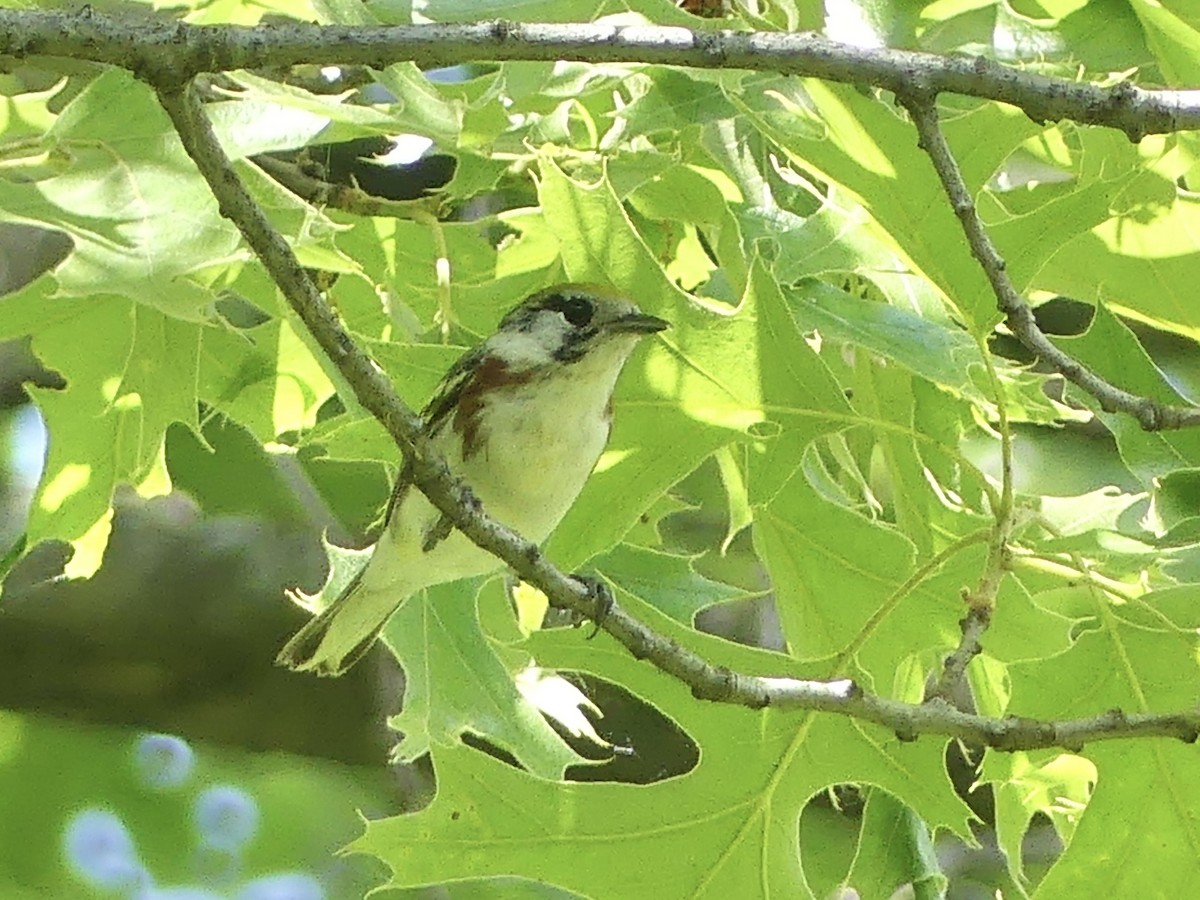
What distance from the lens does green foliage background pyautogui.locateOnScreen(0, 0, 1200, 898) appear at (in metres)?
1.97

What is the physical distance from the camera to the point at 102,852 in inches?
213

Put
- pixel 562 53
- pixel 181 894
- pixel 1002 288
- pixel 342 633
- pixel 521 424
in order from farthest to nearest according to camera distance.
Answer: pixel 181 894, pixel 342 633, pixel 521 424, pixel 1002 288, pixel 562 53

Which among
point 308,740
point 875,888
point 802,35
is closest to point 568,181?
point 802,35

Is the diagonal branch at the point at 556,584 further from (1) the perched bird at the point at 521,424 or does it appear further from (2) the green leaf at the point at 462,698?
(2) the green leaf at the point at 462,698

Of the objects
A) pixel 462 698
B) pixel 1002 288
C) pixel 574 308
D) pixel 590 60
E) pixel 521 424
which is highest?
pixel 590 60

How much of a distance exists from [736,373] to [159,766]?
3.77 meters

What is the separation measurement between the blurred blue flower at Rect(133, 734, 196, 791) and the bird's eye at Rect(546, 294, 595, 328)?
3358mm

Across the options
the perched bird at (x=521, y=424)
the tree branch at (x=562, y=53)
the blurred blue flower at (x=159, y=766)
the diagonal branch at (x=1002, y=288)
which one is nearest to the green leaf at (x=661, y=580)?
the perched bird at (x=521, y=424)

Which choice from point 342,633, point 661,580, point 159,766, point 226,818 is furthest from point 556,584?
point 226,818

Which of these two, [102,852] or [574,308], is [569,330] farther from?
[102,852]

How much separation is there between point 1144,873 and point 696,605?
0.70 metres

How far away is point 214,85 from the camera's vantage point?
238 cm

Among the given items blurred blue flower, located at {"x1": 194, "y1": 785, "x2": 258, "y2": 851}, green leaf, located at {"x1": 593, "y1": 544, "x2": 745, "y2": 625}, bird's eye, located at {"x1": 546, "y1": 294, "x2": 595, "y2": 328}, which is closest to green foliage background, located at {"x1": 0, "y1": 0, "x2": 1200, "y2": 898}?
green leaf, located at {"x1": 593, "y1": 544, "x2": 745, "y2": 625}

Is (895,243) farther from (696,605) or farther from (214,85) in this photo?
(214,85)
